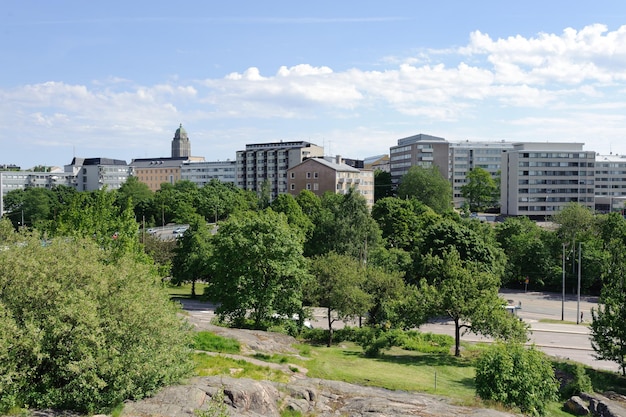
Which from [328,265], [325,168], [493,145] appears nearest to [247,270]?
[328,265]

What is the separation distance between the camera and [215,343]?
108ft

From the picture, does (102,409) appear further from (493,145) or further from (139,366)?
(493,145)

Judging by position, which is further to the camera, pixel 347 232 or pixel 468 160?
pixel 468 160

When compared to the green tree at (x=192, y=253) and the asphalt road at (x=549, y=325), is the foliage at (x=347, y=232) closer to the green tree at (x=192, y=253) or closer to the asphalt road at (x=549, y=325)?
the asphalt road at (x=549, y=325)

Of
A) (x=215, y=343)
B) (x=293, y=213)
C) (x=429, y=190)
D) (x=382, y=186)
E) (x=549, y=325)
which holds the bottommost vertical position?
(x=549, y=325)

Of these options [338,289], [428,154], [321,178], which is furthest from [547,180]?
[338,289]

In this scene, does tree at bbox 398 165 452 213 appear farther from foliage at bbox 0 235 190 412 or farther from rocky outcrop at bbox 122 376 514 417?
foliage at bbox 0 235 190 412

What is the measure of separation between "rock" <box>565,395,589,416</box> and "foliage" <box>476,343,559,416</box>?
6.69 ft

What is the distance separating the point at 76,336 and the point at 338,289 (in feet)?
88.2

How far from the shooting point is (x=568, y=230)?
85750 millimetres

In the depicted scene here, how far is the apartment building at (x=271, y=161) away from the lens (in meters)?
166

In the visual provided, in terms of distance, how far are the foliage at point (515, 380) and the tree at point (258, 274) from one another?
18.7 m

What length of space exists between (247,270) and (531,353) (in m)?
22.4

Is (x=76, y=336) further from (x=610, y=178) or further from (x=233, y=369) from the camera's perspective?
(x=610, y=178)
